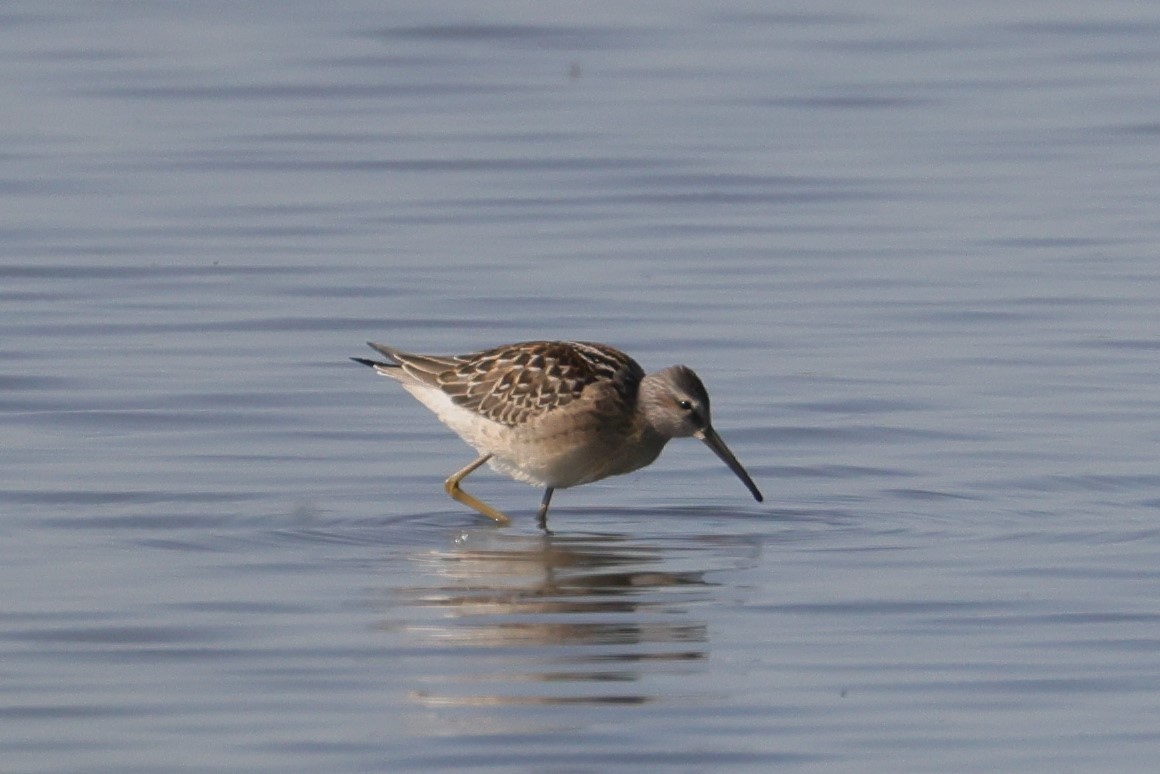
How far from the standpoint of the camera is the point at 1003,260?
17125mm

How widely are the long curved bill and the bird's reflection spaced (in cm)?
55

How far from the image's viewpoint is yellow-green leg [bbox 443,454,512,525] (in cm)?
1238

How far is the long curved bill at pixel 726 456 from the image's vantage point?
1207 centimetres

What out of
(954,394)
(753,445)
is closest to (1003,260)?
(954,394)

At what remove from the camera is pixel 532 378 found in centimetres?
1256

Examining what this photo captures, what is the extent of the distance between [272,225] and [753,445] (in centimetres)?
576

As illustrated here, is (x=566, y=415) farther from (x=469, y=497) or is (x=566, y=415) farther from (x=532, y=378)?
(x=469, y=497)

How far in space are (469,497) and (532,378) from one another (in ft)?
2.08

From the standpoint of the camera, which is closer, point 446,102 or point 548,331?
point 548,331

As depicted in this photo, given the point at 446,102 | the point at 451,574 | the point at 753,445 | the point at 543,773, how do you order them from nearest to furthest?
1. the point at 543,773
2. the point at 451,574
3. the point at 753,445
4. the point at 446,102

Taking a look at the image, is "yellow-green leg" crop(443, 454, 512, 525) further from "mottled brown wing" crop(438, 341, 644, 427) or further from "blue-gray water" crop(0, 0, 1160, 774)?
"mottled brown wing" crop(438, 341, 644, 427)

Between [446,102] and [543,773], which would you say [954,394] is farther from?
[446,102]

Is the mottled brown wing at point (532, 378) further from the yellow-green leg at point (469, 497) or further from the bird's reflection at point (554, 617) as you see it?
the bird's reflection at point (554, 617)

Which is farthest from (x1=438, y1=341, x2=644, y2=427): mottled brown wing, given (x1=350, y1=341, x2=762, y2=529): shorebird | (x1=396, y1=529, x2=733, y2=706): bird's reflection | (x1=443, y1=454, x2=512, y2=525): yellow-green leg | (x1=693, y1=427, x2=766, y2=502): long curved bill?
(x1=396, y1=529, x2=733, y2=706): bird's reflection
